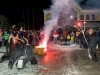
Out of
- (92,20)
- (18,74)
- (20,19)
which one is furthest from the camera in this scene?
(20,19)

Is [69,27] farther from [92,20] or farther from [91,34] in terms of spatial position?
[91,34]

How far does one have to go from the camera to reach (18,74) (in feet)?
23.3

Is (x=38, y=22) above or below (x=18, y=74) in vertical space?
above

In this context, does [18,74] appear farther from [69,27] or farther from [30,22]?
[30,22]

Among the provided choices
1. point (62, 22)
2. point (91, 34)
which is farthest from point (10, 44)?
point (62, 22)

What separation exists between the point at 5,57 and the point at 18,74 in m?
3.76

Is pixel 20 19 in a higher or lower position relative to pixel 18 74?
higher

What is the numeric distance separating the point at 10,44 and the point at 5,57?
0.86 m

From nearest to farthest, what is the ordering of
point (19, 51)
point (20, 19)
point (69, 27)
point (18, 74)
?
point (18, 74) < point (19, 51) < point (69, 27) < point (20, 19)

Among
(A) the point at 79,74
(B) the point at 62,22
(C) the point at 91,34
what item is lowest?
(A) the point at 79,74

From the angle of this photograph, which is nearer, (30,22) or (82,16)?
(82,16)

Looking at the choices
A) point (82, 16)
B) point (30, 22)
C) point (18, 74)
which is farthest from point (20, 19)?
point (18, 74)

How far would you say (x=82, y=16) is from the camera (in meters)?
33.3

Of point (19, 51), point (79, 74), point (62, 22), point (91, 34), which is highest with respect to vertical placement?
point (62, 22)
